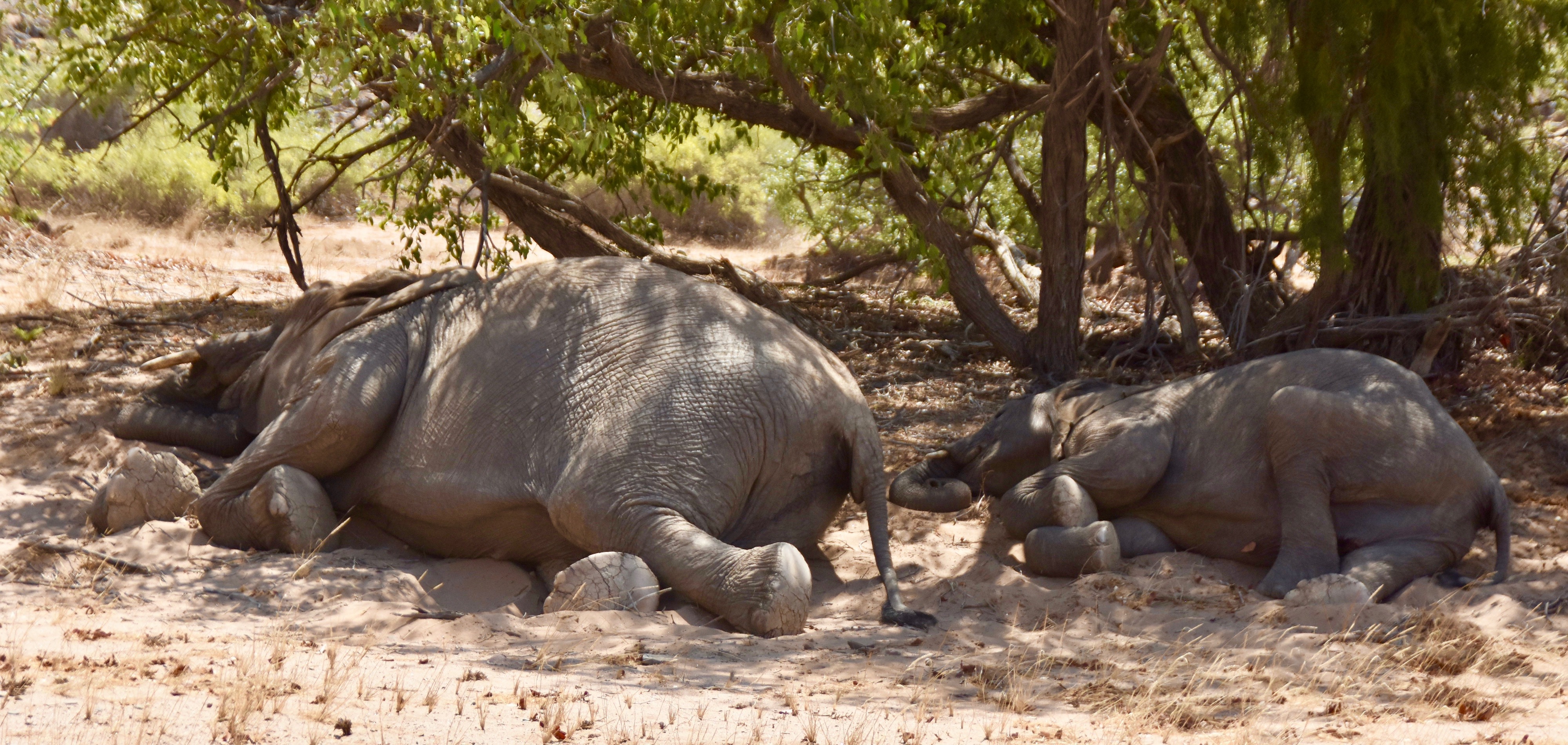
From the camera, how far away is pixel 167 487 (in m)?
5.50

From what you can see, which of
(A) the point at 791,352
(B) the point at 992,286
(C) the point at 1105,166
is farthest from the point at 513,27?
(B) the point at 992,286

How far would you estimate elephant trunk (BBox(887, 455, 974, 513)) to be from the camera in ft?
19.2

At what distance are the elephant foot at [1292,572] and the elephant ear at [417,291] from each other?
3.83 m

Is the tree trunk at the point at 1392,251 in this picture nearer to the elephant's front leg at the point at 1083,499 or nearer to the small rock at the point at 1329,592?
the elephant's front leg at the point at 1083,499

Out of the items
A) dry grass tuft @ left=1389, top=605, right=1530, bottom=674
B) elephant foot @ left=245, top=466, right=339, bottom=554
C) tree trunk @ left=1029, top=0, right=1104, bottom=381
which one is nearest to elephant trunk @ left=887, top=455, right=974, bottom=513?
dry grass tuft @ left=1389, top=605, right=1530, bottom=674

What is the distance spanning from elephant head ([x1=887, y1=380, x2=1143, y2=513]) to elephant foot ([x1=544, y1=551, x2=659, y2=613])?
1.75 m

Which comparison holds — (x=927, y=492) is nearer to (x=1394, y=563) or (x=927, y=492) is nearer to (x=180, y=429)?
(x=1394, y=563)

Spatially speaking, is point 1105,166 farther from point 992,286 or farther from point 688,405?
point 992,286

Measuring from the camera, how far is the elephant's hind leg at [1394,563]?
16.0ft

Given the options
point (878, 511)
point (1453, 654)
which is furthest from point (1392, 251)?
point (878, 511)

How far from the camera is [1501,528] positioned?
4996 mm

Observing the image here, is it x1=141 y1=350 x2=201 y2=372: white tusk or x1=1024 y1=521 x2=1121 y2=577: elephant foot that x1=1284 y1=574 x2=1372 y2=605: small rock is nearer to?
x1=1024 y1=521 x2=1121 y2=577: elephant foot

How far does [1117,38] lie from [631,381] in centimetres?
549

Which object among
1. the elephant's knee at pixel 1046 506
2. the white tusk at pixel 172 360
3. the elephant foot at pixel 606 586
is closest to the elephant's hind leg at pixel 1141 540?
the elephant's knee at pixel 1046 506
